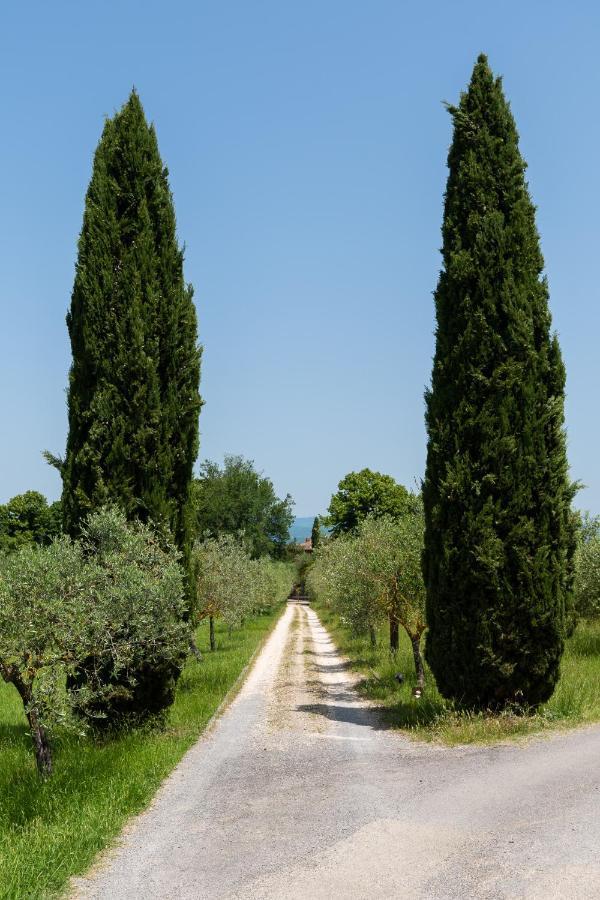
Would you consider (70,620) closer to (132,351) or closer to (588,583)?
(132,351)

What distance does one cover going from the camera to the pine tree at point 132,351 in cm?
1384

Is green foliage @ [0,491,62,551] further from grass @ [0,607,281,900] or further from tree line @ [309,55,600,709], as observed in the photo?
tree line @ [309,55,600,709]

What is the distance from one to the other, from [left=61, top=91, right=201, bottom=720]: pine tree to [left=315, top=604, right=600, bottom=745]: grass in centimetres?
484

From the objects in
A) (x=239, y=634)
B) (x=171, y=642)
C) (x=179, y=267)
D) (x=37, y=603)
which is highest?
(x=179, y=267)

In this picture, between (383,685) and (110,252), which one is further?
(383,685)

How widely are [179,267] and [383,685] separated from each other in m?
11.4

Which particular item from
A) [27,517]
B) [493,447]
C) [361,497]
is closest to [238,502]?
[361,497]

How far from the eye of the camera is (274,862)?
6727mm

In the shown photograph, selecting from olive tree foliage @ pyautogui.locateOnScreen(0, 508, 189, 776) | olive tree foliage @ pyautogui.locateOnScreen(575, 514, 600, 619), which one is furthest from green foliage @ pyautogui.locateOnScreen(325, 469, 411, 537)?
olive tree foliage @ pyautogui.locateOnScreen(0, 508, 189, 776)

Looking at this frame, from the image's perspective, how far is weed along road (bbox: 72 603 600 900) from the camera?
6.20 metres

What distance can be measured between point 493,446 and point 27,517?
80.9m

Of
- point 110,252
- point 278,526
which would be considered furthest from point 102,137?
point 278,526

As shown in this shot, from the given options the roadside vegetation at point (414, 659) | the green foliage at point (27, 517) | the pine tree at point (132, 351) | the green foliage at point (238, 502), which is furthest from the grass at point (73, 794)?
the green foliage at point (27, 517)

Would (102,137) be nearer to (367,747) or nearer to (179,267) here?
(179,267)
